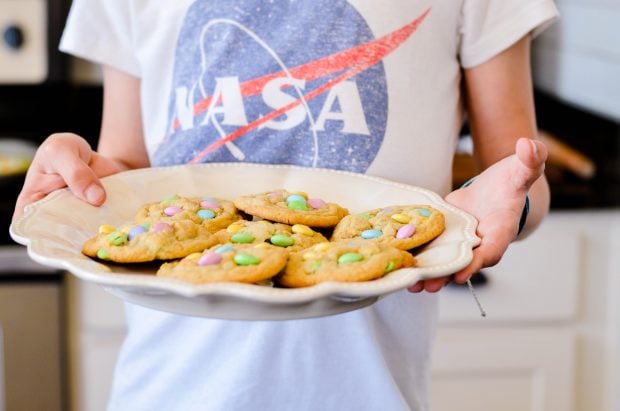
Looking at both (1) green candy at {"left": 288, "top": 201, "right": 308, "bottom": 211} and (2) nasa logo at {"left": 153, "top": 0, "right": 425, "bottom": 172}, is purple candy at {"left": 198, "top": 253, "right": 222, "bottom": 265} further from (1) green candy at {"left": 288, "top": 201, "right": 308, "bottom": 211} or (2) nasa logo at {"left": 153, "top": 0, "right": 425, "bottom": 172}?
(2) nasa logo at {"left": 153, "top": 0, "right": 425, "bottom": 172}

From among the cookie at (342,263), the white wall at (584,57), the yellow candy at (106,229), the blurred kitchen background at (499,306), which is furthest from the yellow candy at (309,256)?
the white wall at (584,57)

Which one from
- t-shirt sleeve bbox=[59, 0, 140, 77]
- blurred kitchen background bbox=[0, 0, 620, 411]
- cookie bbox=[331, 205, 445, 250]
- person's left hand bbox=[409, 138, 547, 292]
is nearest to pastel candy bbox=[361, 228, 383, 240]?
cookie bbox=[331, 205, 445, 250]

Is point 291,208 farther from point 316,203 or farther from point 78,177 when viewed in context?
point 78,177

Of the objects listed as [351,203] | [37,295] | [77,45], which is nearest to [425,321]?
[351,203]

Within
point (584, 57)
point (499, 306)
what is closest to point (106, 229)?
point (499, 306)

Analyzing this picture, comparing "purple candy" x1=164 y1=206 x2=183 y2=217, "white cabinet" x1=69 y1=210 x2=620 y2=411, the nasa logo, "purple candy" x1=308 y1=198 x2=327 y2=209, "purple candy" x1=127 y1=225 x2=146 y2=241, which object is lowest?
"white cabinet" x1=69 y1=210 x2=620 y2=411

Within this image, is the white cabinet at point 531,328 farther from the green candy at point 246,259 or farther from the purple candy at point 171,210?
the green candy at point 246,259
